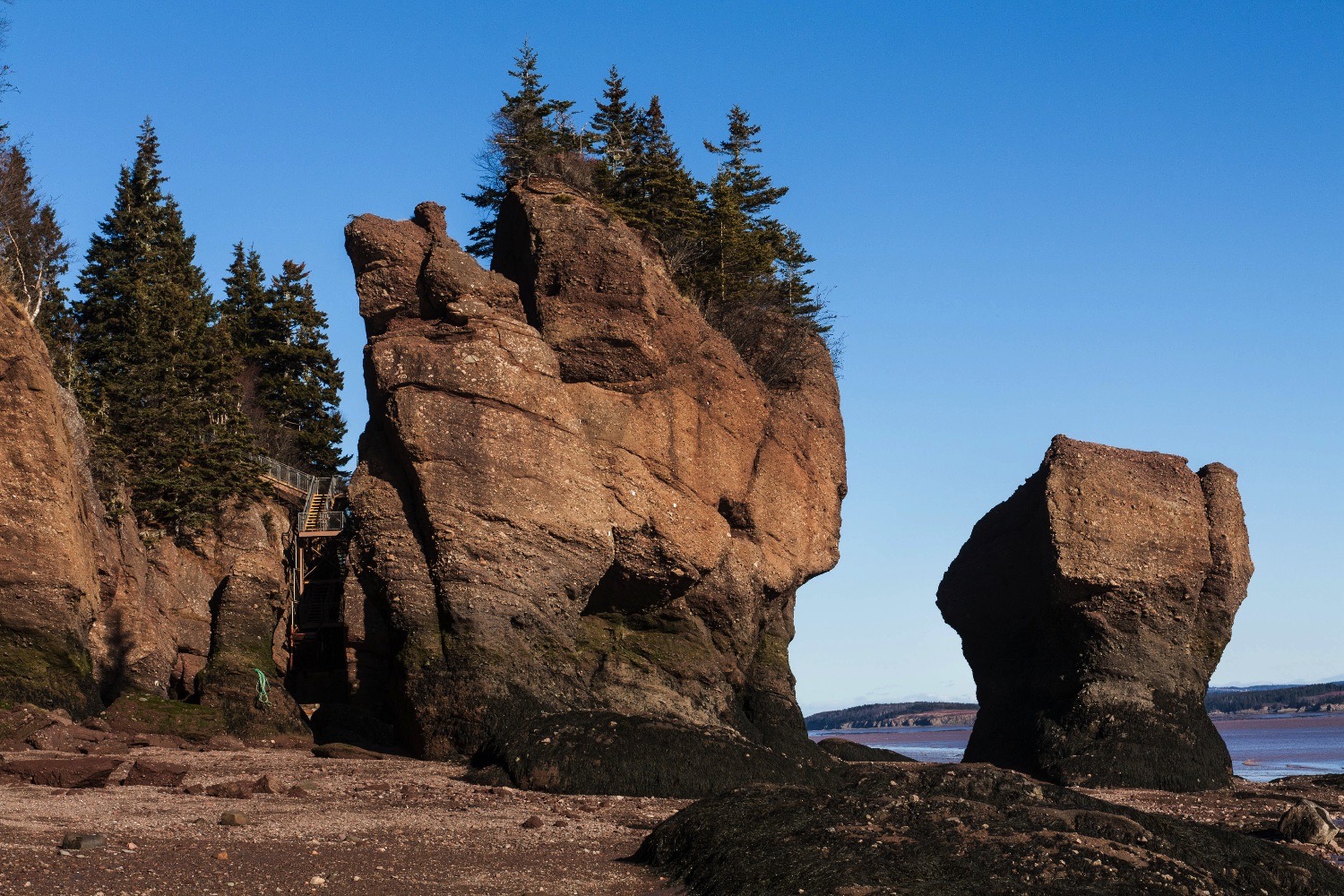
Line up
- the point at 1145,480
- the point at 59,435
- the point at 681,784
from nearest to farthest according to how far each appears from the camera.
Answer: the point at 681,784 → the point at 59,435 → the point at 1145,480

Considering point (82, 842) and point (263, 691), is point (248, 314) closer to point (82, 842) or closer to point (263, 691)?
point (263, 691)

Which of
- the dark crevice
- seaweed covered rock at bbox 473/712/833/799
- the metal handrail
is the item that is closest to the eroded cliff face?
the metal handrail

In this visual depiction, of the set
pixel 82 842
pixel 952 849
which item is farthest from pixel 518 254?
pixel 952 849

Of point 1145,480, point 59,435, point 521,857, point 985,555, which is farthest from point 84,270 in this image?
point 521,857

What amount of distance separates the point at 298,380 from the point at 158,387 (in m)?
11.2

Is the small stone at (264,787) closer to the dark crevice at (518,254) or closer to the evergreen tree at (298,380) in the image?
the dark crevice at (518,254)

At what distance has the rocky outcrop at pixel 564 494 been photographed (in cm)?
2380

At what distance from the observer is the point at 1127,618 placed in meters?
29.7

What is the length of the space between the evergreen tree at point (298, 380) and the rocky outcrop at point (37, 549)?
21.4 metres

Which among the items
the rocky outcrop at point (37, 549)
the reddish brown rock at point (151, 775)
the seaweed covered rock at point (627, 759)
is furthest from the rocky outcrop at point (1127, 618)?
the rocky outcrop at point (37, 549)

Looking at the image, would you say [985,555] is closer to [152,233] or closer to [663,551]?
[663,551]

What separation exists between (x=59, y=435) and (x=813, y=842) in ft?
57.6

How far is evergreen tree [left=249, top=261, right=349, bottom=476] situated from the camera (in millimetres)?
46562

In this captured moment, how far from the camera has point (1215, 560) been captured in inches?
1200
